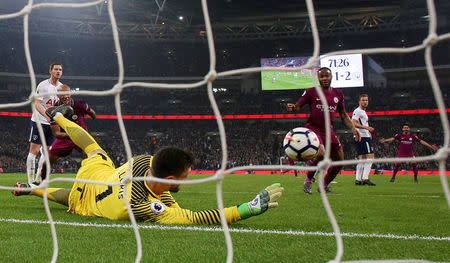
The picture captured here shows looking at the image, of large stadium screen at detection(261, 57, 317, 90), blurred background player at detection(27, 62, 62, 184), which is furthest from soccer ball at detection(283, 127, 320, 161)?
large stadium screen at detection(261, 57, 317, 90)

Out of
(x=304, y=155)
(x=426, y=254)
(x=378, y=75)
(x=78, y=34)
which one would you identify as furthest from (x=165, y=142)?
(x=426, y=254)

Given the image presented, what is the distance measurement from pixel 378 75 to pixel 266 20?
9.47m

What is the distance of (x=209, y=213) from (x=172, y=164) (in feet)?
2.04

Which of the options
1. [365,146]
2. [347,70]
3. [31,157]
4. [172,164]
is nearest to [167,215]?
[172,164]

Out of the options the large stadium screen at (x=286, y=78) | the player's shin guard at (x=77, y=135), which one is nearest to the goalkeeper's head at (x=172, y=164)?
the player's shin guard at (x=77, y=135)

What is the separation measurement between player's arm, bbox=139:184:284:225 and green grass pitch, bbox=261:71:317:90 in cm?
2329

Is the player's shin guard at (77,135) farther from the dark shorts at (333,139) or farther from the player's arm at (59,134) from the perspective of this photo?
the dark shorts at (333,139)

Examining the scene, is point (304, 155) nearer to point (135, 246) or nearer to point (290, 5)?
point (135, 246)

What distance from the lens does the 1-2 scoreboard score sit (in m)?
24.8

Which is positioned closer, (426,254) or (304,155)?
(426,254)

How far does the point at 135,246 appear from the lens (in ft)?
8.04

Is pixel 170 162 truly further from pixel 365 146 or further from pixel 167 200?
pixel 365 146

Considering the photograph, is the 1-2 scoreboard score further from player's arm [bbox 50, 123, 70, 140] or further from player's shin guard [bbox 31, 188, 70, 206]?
player's shin guard [bbox 31, 188, 70, 206]

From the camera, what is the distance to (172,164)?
9.53 feet
